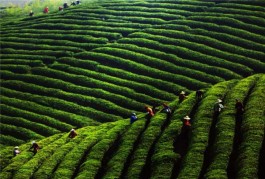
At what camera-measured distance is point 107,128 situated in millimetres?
38469

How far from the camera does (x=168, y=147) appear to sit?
Result: 1228 inches

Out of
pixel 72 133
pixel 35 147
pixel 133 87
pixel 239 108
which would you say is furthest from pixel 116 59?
pixel 239 108

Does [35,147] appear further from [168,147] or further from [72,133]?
[168,147]

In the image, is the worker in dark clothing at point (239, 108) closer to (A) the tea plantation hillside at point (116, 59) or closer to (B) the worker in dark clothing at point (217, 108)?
(B) the worker in dark clothing at point (217, 108)

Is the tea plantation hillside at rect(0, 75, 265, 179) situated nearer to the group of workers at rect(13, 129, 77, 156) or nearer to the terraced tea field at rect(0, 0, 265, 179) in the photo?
the terraced tea field at rect(0, 0, 265, 179)

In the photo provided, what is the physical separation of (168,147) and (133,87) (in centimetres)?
A: 1607

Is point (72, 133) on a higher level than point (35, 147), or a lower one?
higher

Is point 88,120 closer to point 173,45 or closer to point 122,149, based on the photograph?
point 122,149

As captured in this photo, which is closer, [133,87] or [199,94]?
[199,94]

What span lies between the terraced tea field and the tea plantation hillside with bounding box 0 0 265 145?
0.49 feet

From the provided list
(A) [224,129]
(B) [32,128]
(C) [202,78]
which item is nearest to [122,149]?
(A) [224,129]

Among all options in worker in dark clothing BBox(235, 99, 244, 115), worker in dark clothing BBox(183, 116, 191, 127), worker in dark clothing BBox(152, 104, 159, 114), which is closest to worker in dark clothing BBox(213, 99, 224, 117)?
worker in dark clothing BBox(235, 99, 244, 115)

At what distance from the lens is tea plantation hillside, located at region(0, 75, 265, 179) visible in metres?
28.2

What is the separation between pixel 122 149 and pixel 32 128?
13.4 m
